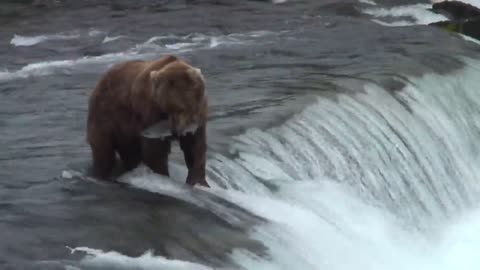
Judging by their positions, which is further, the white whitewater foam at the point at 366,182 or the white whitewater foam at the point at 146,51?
the white whitewater foam at the point at 146,51

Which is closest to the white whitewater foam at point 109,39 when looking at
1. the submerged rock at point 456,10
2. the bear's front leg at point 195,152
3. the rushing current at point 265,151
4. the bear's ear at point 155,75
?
the rushing current at point 265,151

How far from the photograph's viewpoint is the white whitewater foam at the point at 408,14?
48.7ft

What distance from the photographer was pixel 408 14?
50.8ft

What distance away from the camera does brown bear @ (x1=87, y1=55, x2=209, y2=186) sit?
19.2 ft

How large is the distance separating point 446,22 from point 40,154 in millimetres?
7820

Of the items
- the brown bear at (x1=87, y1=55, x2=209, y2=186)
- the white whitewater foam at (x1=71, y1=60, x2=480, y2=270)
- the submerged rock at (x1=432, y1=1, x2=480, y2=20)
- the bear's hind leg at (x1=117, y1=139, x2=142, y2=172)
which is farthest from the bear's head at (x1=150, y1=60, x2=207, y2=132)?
the submerged rock at (x1=432, y1=1, x2=480, y2=20)

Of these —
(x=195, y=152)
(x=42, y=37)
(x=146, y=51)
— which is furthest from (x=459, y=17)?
(x=195, y=152)

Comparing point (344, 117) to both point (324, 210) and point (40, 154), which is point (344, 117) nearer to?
point (324, 210)

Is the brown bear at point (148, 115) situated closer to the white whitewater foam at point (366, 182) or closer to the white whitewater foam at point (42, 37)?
the white whitewater foam at point (366, 182)

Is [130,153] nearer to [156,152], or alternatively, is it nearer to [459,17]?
[156,152]

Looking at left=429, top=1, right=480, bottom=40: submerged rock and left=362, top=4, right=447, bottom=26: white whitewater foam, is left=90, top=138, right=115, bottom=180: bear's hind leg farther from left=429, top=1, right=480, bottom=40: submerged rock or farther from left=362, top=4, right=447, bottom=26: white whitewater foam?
left=362, top=4, right=447, bottom=26: white whitewater foam

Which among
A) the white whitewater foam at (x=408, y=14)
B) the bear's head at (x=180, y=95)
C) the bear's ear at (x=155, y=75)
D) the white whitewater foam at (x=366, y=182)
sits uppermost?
the bear's ear at (x=155, y=75)

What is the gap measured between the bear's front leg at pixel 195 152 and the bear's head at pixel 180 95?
137 mm

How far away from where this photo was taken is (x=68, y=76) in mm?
10570
